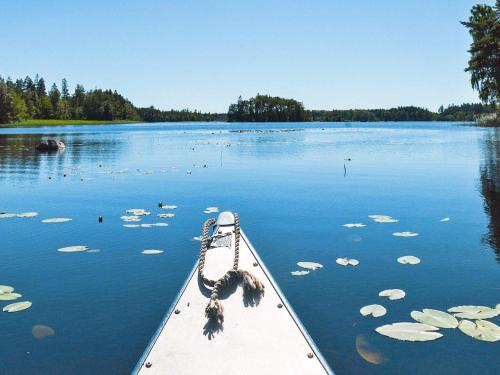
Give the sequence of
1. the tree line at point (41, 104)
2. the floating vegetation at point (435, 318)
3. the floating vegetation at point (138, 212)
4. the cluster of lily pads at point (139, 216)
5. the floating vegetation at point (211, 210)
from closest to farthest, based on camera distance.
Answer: the floating vegetation at point (435, 318) < the cluster of lily pads at point (139, 216) < the floating vegetation at point (138, 212) < the floating vegetation at point (211, 210) < the tree line at point (41, 104)

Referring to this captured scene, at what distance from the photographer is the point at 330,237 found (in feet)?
37.1

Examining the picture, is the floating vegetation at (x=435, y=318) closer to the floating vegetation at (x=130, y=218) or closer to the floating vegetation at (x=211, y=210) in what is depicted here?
the floating vegetation at (x=211, y=210)

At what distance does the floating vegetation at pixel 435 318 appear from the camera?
6203 millimetres

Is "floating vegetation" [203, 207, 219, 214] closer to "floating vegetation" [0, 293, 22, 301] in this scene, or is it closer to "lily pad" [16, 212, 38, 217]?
"lily pad" [16, 212, 38, 217]

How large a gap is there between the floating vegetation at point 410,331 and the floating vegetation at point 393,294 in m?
1.00

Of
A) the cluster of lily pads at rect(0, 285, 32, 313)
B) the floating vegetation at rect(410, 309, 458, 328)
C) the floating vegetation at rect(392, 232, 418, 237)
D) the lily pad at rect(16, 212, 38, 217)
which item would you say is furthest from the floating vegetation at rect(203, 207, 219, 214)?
the floating vegetation at rect(410, 309, 458, 328)

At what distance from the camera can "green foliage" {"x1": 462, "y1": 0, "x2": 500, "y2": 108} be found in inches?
2109

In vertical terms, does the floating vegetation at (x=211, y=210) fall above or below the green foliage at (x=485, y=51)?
below

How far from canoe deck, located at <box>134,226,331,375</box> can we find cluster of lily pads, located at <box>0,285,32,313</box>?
3080mm

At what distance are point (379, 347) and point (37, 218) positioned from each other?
11890mm

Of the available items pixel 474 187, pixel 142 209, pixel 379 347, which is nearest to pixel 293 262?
pixel 379 347

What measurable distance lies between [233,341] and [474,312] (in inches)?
153

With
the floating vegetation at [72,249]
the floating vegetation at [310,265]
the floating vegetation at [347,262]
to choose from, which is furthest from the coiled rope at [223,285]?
the floating vegetation at [72,249]

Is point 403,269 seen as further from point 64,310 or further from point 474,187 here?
point 474,187
